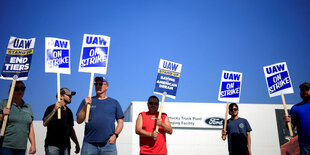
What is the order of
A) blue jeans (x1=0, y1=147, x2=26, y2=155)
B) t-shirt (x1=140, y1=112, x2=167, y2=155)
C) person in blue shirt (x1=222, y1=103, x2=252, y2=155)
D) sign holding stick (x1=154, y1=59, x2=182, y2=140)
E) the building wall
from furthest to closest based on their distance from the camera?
the building wall, person in blue shirt (x1=222, y1=103, x2=252, y2=155), sign holding stick (x1=154, y1=59, x2=182, y2=140), t-shirt (x1=140, y1=112, x2=167, y2=155), blue jeans (x1=0, y1=147, x2=26, y2=155)

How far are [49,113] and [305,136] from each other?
509 centimetres

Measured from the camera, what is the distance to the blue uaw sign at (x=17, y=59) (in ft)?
17.4

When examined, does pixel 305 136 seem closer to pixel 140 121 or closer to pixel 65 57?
pixel 140 121

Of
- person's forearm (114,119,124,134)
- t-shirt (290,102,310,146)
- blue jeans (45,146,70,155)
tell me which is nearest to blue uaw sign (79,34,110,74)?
person's forearm (114,119,124,134)

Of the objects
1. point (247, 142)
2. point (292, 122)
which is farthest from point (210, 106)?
point (292, 122)

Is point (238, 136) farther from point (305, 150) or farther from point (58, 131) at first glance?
point (58, 131)

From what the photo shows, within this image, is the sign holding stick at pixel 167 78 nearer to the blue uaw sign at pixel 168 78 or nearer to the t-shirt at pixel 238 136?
the blue uaw sign at pixel 168 78

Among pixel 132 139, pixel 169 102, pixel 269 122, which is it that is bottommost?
pixel 132 139

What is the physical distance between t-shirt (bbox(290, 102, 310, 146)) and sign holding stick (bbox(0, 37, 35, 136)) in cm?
546

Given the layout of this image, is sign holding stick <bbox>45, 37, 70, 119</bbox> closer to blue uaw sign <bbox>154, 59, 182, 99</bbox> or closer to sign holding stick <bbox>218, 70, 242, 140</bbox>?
blue uaw sign <bbox>154, 59, 182, 99</bbox>

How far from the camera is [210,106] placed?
22.1m

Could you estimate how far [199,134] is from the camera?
2130 cm

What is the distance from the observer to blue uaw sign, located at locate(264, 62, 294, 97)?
6696mm

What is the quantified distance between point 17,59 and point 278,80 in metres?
6.28
